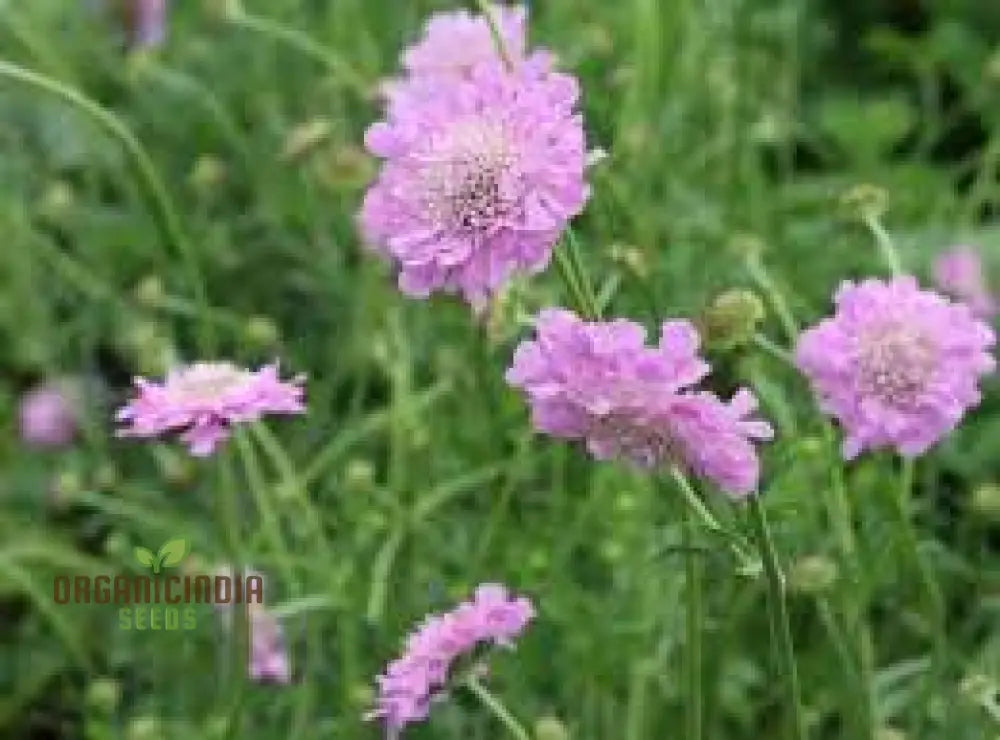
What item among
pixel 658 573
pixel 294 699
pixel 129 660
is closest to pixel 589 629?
pixel 658 573

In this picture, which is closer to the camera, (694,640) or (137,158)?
(694,640)

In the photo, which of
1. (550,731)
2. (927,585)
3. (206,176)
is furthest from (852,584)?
(206,176)

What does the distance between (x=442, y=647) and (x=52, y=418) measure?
0.79 m

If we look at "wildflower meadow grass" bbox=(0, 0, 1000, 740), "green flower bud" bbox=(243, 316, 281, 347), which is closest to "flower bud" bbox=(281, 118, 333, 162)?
"wildflower meadow grass" bbox=(0, 0, 1000, 740)

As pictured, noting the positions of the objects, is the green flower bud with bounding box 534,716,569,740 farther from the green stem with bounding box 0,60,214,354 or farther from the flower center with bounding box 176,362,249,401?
the green stem with bounding box 0,60,214,354

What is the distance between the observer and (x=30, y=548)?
1383 millimetres

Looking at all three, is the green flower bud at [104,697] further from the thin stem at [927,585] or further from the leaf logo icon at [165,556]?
the thin stem at [927,585]

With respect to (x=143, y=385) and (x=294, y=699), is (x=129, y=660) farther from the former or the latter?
(x=143, y=385)

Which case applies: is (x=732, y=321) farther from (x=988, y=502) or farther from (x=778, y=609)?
(x=988, y=502)

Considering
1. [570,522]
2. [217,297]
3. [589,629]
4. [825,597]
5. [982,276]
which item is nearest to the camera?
[825,597]

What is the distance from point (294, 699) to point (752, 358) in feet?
1.13

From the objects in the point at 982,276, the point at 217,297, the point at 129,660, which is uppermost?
the point at 217,297

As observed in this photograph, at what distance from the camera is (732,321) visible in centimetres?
94

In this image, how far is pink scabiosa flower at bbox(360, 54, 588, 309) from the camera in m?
0.84
